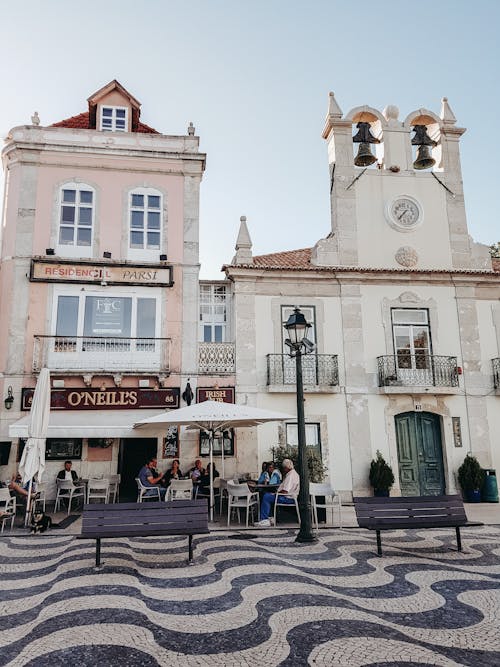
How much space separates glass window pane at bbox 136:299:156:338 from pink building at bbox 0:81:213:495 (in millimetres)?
29

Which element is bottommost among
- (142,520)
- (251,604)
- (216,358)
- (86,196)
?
(251,604)

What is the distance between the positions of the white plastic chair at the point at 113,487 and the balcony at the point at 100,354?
9.03 ft

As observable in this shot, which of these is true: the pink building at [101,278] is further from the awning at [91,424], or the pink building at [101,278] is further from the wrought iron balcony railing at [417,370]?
the wrought iron balcony railing at [417,370]

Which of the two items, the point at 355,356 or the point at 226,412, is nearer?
the point at 226,412

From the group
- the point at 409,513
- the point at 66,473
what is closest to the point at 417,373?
the point at 409,513

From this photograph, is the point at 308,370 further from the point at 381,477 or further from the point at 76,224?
the point at 76,224

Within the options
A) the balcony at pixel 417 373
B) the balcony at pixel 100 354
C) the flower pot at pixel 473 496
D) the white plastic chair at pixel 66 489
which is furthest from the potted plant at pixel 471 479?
the white plastic chair at pixel 66 489

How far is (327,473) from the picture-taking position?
1370 centimetres

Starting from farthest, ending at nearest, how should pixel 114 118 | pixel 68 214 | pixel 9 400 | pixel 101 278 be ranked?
pixel 114 118 → pixel 68 214 → pixel 101 278 → pixel 9 400

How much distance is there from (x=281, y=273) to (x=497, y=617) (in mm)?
11118

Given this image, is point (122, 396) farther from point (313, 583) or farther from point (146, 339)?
point (313, 583)

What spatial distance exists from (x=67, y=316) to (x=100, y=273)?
4.87ft

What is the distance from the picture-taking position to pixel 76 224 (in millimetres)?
14438

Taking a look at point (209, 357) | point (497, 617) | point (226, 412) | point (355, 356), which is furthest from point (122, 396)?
point (497, 617)
